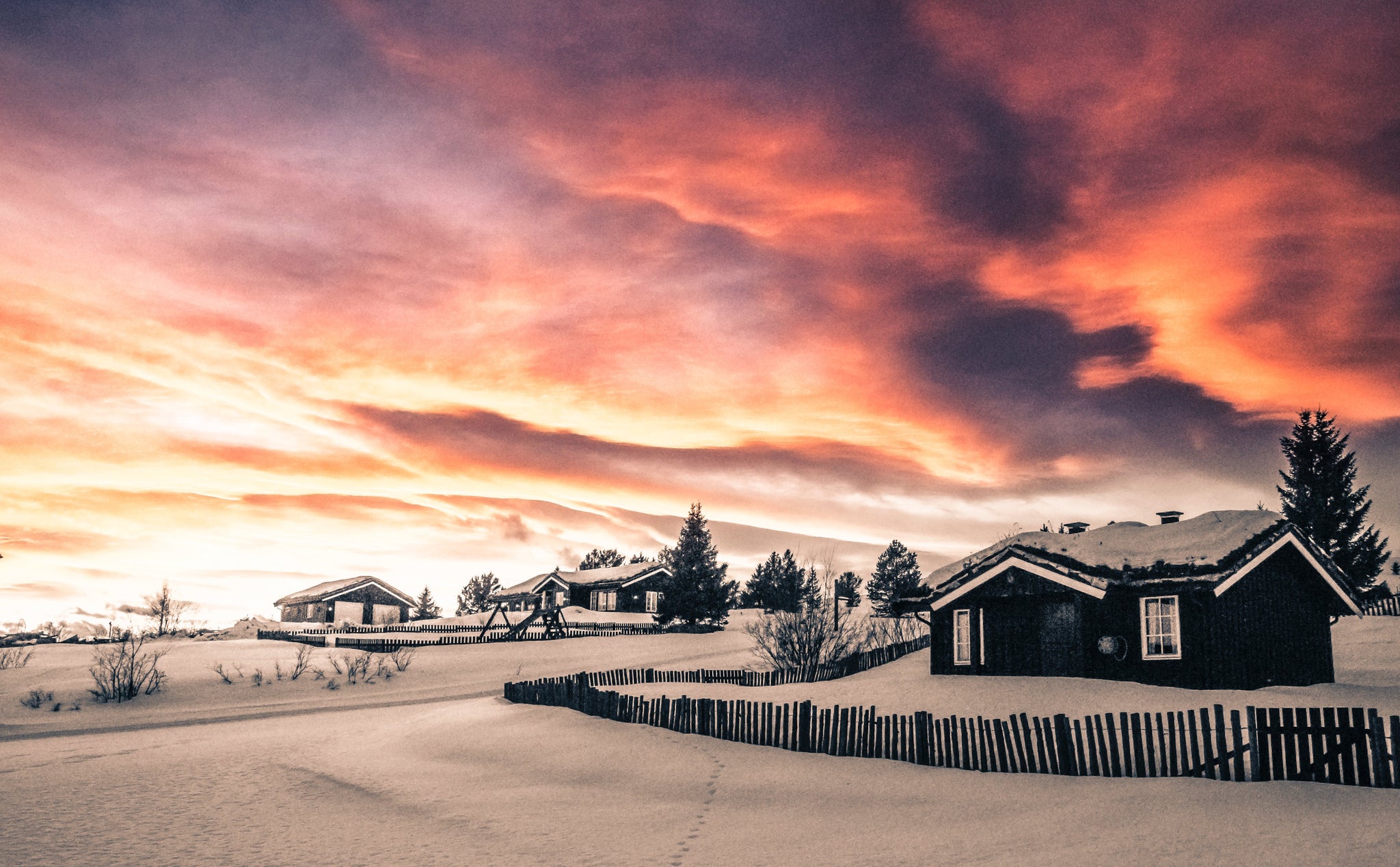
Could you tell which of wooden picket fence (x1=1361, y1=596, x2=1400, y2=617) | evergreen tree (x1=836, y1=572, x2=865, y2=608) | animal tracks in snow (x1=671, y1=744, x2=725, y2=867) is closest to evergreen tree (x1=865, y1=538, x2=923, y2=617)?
evergreen tree (x1=836, y1=572, x2=865, y2=608)

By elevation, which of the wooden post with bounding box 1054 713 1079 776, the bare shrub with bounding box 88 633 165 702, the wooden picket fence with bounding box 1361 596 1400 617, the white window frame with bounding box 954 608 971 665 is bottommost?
the bare shrub with bounding box 88 633 165 702

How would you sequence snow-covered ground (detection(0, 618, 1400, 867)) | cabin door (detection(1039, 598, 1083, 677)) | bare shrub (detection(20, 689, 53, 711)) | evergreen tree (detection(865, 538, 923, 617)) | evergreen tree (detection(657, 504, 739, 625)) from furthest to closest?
evergreen tree (detection(865, 538, 923, 617)), evergreen tree (detection(657, 504, 739, 625)), bare shrub (detection(20, 689, 53, 711)), cabin door (detection(1039, 598, 1083, 677)), snow-covered ground (detection(0, 618, 1400, 867))

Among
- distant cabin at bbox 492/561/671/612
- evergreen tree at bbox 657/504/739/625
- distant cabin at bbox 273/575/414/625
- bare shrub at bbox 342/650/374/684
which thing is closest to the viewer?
bare shrub at bbox 342/650/374/684

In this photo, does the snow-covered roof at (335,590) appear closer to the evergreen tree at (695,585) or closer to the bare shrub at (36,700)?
the evergreen tree at (695,585)

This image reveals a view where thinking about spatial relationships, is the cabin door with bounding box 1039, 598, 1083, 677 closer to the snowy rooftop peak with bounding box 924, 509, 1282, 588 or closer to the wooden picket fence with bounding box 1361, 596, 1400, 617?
the snowy rooftop peak with bounding box 924, 509, 1282, 588

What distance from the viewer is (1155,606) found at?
24.8 metres

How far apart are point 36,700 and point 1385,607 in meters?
55.6

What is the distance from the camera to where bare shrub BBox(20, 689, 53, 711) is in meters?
30.2

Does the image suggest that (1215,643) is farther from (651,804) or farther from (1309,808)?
(651,804)

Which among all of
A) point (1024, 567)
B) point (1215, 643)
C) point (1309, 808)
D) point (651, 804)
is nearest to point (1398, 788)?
point (1309, 808)

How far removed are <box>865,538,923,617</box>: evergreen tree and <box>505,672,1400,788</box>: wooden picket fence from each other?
70.7 m

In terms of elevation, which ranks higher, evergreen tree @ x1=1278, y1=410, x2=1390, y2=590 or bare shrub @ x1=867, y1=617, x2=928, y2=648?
evergreen tree @ x1=1278, y1=410, x2=1390, y2=590

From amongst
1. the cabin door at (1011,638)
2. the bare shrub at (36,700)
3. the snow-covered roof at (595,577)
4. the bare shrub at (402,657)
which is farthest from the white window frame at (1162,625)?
the snow-covered roof at (595,577)

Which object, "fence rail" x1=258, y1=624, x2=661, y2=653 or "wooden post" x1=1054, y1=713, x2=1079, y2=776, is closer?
"wooden post" x1=1054, y1=713, x2=1079, y2=776
